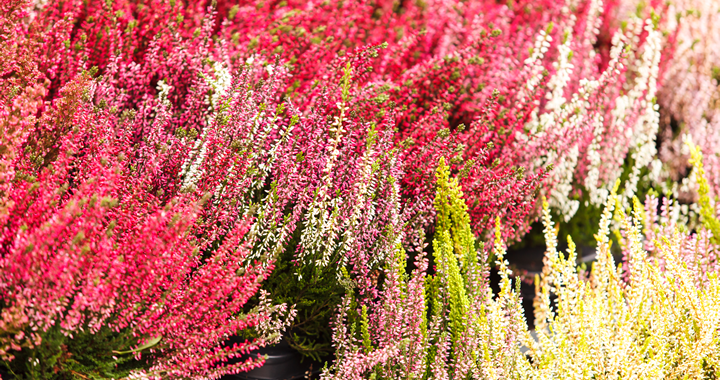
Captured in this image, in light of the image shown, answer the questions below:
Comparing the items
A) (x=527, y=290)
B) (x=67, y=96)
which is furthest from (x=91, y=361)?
(x=527, y=290)

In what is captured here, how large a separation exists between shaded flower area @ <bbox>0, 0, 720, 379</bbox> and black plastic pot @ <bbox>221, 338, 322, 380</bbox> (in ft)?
0.18

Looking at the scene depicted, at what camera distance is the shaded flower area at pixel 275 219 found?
132 centimetres

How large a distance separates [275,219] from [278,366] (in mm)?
552

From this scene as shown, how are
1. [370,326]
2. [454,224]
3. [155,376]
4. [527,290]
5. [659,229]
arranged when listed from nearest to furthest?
[155,376] → [370,326] → [454,224] → [659,229] → [527,290]

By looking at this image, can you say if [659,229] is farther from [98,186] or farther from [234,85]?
[98,186]

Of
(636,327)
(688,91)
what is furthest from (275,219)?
(688,91)

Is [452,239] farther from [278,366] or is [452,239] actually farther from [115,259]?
[115,259]

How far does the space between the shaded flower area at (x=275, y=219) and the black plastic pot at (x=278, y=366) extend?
5 cm

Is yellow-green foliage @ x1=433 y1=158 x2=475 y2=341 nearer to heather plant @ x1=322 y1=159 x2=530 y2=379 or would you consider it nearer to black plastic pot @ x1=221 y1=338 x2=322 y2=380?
heather plant @ x1=322 y1=159 x2=530 y2=379

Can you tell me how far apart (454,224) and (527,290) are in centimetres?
152

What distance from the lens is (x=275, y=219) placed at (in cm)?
172

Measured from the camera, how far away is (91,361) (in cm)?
141

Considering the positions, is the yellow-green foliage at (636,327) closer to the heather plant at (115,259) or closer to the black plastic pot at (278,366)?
the black plastic pot at (278,366)

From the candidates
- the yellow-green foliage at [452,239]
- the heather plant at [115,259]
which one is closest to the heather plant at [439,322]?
the yellow-green foliage at [452,239]
